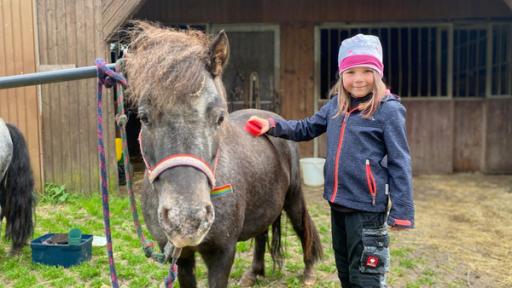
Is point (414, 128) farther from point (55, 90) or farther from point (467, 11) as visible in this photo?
point (55, 90)

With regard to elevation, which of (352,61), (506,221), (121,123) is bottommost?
(506,221)

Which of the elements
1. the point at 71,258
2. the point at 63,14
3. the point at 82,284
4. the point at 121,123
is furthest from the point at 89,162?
the point at 121,123

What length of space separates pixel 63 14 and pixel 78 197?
2.38 m

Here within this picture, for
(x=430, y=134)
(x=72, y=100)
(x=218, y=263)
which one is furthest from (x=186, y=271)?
(x=430, y=134)

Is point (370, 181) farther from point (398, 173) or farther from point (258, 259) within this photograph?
point (258, 259)

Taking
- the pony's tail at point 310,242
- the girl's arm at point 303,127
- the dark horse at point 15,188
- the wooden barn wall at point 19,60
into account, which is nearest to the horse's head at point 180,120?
the girl's arm at point 303,127

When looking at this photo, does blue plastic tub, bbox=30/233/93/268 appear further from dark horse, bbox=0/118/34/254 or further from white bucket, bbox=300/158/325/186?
white bucket, bbox=300/158/325/186

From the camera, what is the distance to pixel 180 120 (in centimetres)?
148

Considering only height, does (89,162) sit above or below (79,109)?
below

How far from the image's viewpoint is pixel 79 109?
566 cm

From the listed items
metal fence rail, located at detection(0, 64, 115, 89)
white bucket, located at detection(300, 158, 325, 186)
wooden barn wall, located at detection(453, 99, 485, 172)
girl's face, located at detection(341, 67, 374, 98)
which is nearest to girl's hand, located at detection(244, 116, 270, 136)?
girl's face, located at detection(341, 67, 374, 98)

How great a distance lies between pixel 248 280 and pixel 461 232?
105 inches

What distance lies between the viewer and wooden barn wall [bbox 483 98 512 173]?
295 inches

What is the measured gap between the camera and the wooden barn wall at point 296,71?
24.1ft
